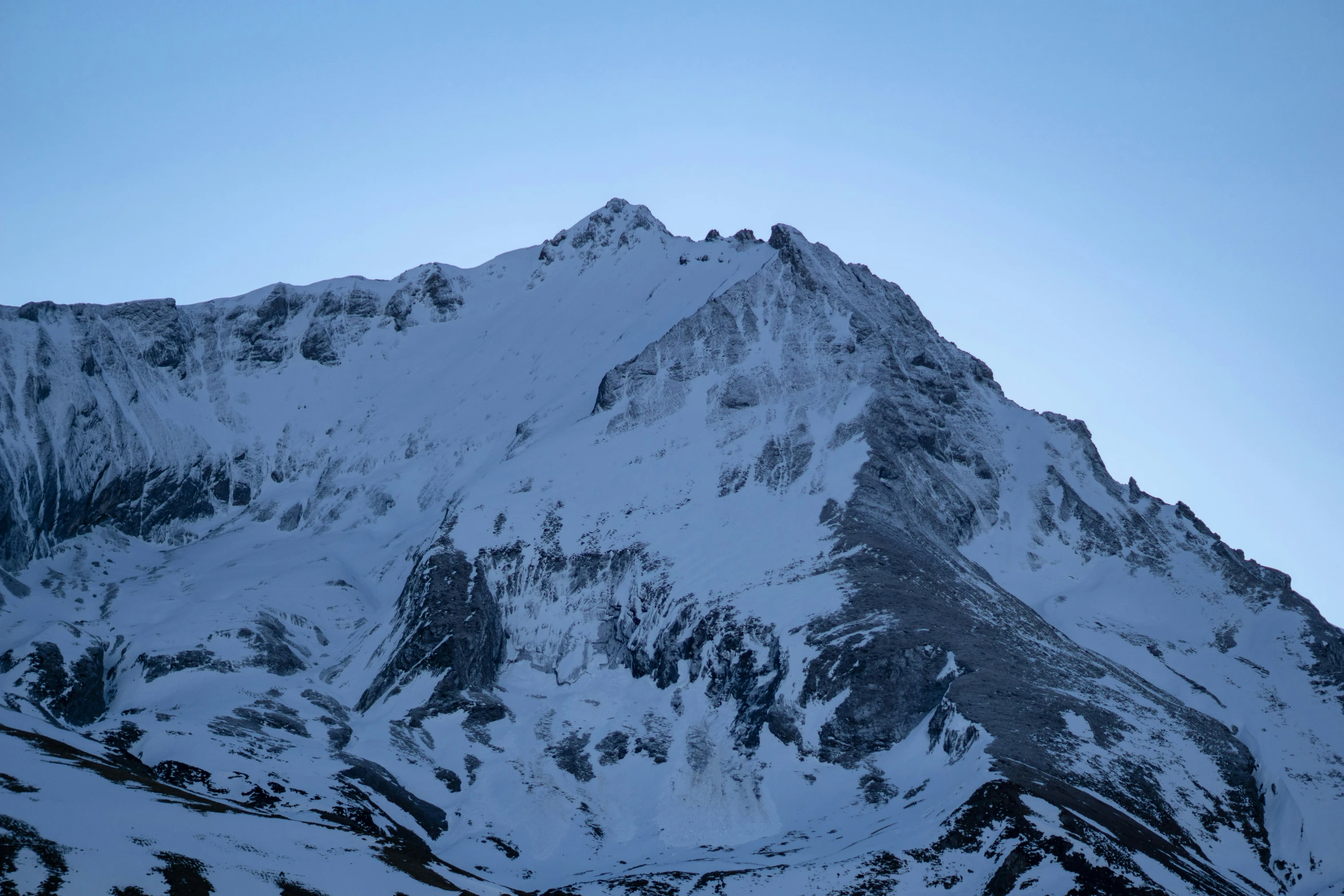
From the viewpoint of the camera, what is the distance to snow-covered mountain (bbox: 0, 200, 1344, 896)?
300ft

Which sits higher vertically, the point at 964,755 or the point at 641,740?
the point at 964,755

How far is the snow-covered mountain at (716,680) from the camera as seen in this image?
9150 cm

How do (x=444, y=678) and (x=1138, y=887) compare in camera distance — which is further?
(x=444, y=678)

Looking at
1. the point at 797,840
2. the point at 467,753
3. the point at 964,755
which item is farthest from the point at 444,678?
the point at 964,755

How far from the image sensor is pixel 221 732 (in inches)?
4621

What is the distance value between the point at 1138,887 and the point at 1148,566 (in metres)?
97.2

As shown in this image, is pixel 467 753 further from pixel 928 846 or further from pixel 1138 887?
pixel 1138 887

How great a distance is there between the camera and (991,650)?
12925 cm

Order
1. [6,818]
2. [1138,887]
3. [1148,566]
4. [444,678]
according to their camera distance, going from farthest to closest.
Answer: [1148,566]
[444,678]
[1138,887]
[6,818]

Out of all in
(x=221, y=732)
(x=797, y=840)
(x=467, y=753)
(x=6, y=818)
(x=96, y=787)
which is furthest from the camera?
(x=467, y=753)

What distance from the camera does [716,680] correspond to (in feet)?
447

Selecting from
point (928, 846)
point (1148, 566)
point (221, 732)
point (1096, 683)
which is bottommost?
point (221, 732)

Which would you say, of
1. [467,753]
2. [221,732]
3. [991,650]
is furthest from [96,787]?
[991,650]

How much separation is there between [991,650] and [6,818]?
92.9 metres
